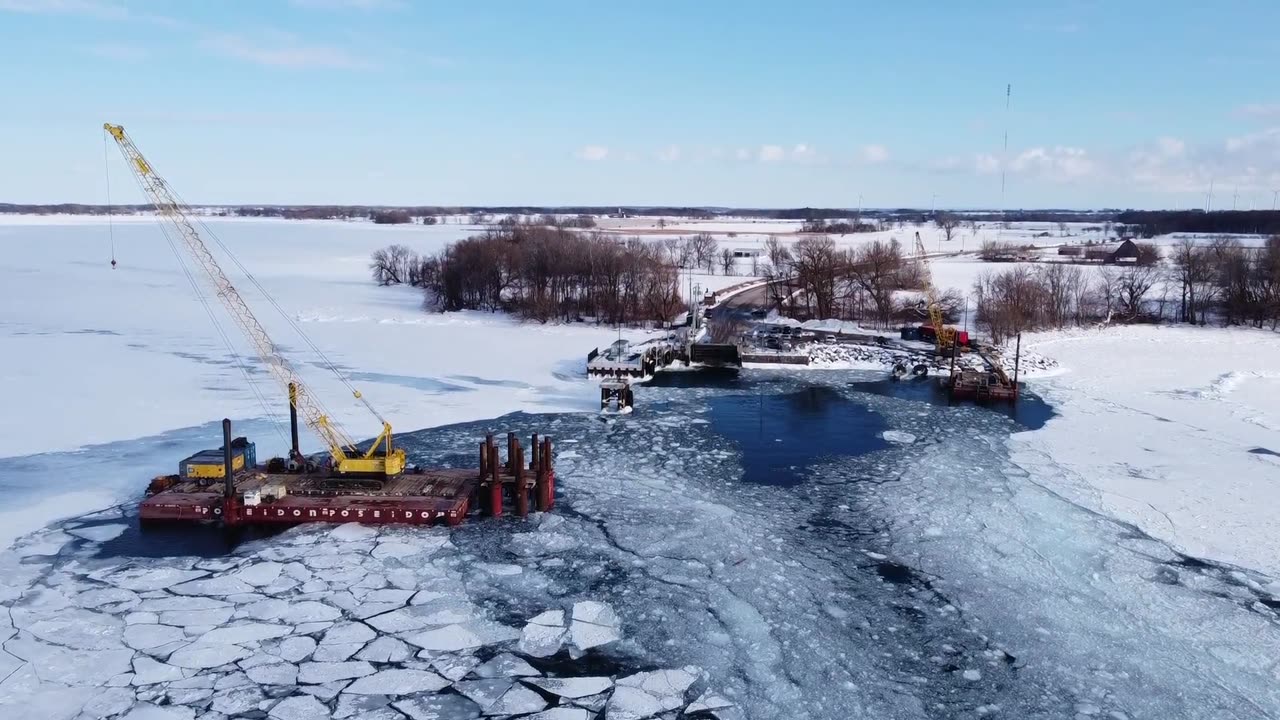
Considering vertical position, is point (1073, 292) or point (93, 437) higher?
point (1073, 292)

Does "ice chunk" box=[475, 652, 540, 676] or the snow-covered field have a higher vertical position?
the snow-covered field

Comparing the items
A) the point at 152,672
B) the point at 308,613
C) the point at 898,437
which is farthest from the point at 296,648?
the point at 898,437

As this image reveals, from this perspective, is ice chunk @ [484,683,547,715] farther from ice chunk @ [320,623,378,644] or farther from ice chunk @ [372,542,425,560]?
ice chunk @ [372,542,425,560]

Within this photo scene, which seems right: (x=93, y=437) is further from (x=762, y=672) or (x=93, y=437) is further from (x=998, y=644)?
(x=998, y=644)

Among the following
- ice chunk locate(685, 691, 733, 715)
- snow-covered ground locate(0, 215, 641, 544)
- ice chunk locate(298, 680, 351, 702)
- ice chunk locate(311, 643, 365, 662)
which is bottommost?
ice chunk locate(685, 691, 733, 715)

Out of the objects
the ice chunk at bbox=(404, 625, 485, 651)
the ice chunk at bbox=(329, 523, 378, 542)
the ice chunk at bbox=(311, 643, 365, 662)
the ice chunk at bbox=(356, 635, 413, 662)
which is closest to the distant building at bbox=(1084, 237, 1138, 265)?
the ice chunk at bbox=(329, 523, 378, 542)

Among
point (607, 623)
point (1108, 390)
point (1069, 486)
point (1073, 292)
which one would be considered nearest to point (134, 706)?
point (607, 623)
